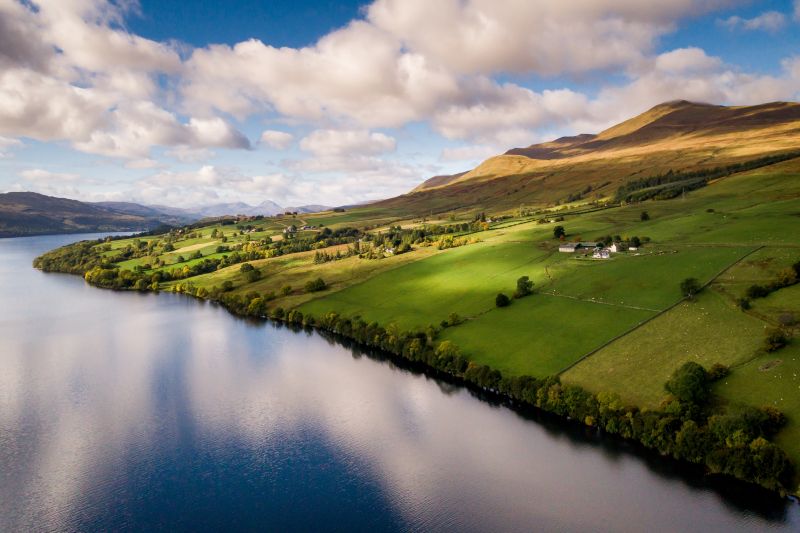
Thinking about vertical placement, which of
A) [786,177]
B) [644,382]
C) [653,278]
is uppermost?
[786,177]

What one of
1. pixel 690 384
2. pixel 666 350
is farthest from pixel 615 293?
pixel 690 384

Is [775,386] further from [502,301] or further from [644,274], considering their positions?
[502,301]

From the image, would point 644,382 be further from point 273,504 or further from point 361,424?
point 273,504

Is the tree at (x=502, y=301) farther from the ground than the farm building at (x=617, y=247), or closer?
closer

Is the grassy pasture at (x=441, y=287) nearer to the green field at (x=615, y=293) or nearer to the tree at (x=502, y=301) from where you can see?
the green field at (x=615, y=293)

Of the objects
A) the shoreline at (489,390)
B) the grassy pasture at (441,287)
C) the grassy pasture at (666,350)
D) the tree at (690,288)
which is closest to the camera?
the shoreline at (489,390)

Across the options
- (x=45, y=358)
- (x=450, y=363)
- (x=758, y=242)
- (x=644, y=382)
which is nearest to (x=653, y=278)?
(x=758, y=242)

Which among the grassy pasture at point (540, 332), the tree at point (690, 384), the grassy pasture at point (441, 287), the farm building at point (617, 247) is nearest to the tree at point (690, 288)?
the grassy pasture at point (540, 332)
